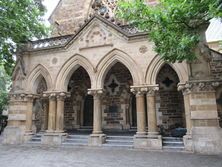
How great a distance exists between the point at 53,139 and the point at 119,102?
382 cm

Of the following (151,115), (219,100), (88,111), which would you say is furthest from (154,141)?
(88,111)

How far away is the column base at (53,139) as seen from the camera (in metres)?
8.87

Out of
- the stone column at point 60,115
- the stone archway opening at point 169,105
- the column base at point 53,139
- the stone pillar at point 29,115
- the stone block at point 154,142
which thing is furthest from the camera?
the stone archway opening at point 169,105

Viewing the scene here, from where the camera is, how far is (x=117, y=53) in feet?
29.2

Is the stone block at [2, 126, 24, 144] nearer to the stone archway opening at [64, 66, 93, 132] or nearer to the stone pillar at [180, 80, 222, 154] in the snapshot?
the stone archway opening at [64, 66, 93, 132]

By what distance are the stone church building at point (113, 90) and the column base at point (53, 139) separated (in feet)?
0.13

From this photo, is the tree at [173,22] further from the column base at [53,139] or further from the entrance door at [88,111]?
the entrance door at [88,111]

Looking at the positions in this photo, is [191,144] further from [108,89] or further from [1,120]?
[1,120]

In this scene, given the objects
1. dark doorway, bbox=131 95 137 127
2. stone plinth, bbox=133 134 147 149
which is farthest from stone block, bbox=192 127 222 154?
dark doorway, bbox=131 95 137 127

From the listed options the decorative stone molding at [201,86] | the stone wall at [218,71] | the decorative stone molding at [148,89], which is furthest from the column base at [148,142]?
the stone wall at [218,71]

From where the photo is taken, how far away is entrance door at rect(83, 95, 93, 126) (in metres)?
11.8

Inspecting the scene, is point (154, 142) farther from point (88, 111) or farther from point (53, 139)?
point (88, 111)

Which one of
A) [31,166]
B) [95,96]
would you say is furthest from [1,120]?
[31,166]

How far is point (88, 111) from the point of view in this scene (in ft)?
39.2
